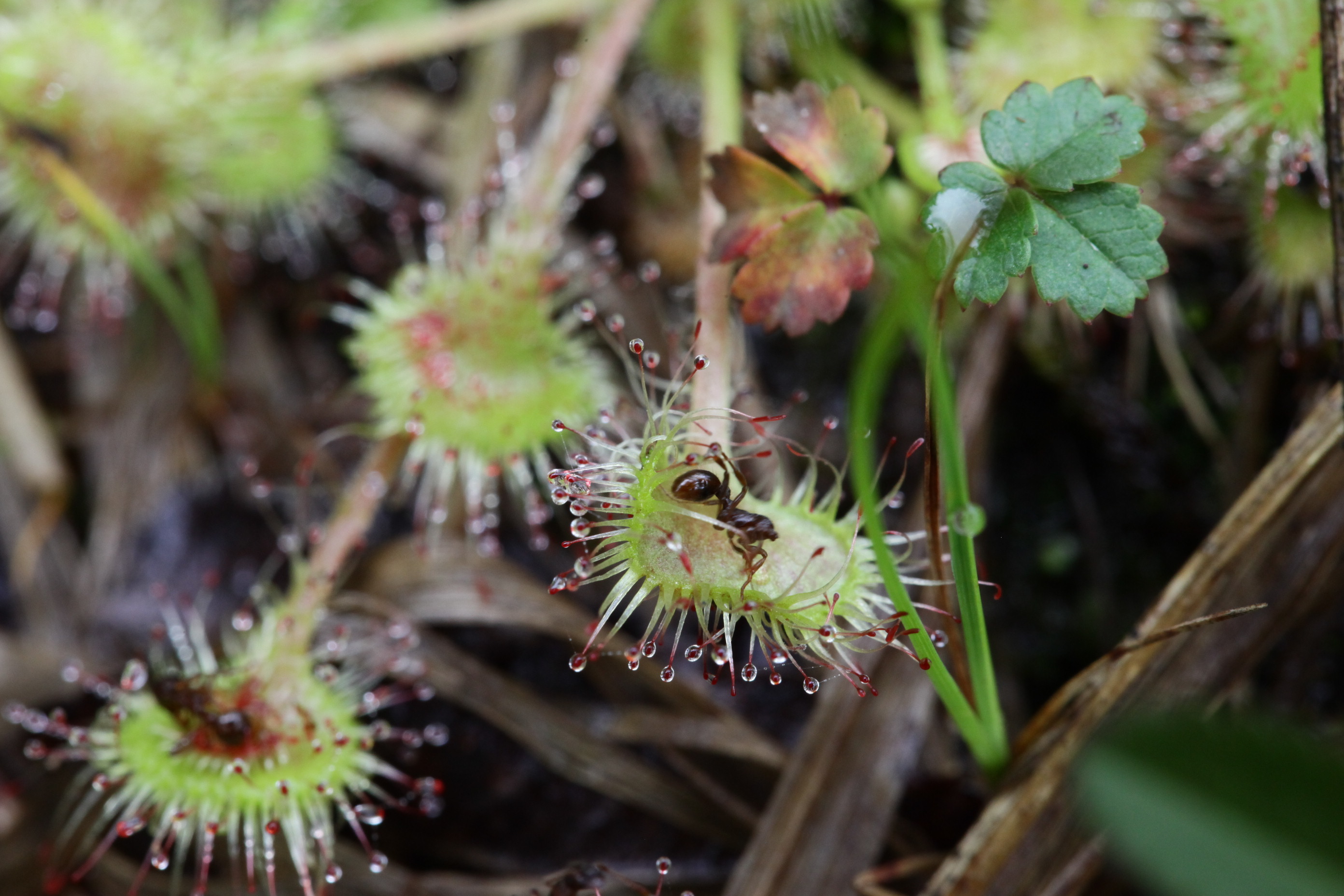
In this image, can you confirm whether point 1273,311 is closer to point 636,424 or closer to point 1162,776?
point 636,424

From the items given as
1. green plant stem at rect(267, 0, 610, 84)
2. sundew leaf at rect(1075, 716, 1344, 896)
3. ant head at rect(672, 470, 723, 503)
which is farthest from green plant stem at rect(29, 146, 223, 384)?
sundew leaf at rect(1075, 716, 1344, 896)

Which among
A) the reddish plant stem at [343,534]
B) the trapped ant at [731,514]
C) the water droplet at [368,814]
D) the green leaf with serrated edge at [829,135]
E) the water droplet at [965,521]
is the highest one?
the green leaf with serrated edge at [829,135]

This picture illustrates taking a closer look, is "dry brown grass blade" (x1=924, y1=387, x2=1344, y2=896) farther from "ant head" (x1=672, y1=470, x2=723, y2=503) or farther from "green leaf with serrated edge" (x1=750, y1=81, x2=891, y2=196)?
"green leaf with serrated edge" (x1=750, y1=81, x2=891, y2=196)

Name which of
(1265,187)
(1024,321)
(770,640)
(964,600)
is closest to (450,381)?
(770,640)

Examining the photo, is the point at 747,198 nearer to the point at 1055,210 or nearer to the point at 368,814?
the point at 1055,210

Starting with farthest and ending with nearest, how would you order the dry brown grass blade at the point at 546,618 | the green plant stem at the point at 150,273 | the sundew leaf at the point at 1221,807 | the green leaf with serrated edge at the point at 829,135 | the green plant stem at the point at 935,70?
the green plant stem at the point at 150,273 < the green plant stem at the point at 935,70 < the dry brown grass blade at the point at 546,618 < the green leaf with serrated edge at the point at 829,135 < the sundew leaf at the point at 1221,807

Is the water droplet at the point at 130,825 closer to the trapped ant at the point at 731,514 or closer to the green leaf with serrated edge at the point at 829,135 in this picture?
the trapped ant at the point at 731,514

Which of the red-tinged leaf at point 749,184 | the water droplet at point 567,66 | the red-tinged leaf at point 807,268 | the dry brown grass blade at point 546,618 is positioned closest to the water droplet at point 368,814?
the dry brown grass blade at point 546,618

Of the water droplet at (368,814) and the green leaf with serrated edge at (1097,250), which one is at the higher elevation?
the green leaf with serrated edge at (1097,250)
